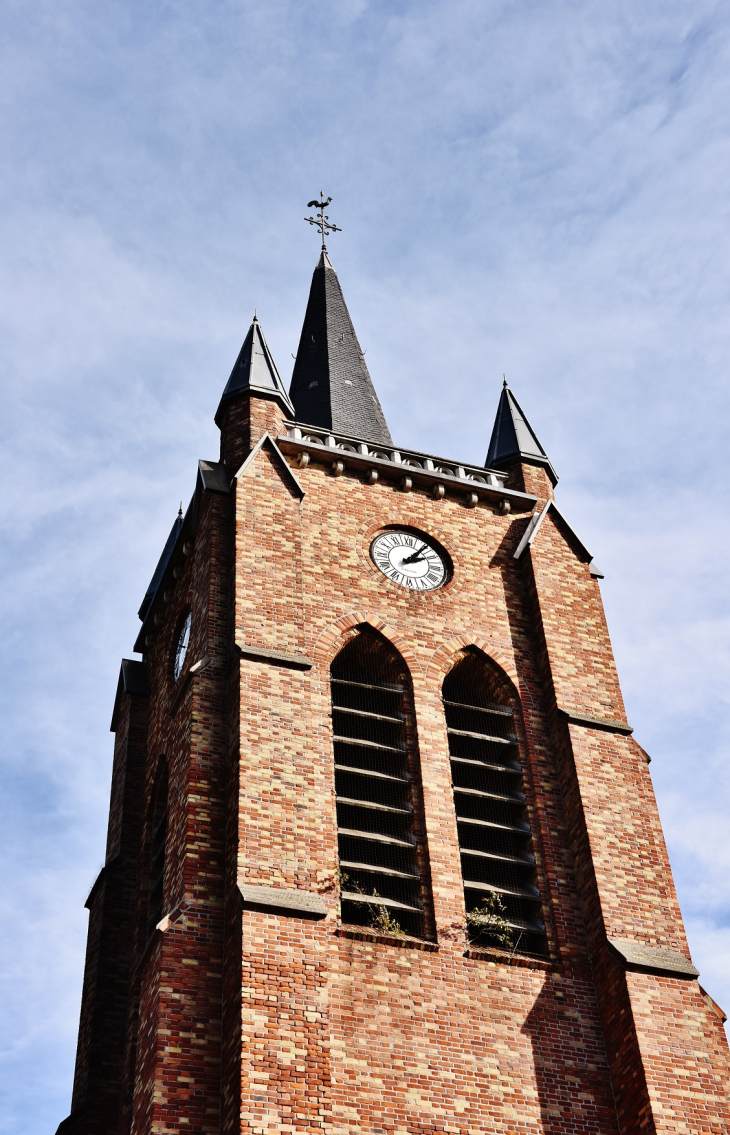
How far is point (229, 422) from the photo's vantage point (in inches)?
879

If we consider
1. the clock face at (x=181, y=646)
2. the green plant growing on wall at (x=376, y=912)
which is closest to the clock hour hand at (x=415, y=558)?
the clock face at (x=181, y=646)

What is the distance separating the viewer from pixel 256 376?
74.8 ft

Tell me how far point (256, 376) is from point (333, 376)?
4.45 metres

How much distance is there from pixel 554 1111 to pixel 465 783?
4.44 m

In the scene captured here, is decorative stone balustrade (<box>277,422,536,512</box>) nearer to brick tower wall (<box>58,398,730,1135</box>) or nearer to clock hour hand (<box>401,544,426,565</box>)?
brick tower wall (<box>58,398,730,1135</box>)

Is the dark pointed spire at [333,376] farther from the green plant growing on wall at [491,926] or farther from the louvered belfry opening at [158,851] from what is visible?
the green plant growing on wall at [491,926]

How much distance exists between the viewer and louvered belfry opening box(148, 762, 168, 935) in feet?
59.9

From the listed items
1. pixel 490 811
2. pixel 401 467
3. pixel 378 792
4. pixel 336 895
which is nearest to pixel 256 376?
pixel 401 467

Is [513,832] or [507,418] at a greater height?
[507,418]

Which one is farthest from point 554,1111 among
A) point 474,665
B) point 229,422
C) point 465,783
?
point 229,422

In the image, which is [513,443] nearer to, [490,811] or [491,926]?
[490,811]

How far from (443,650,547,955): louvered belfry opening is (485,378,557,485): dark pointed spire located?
4831mm

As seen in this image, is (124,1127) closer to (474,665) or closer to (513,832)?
(513,832)

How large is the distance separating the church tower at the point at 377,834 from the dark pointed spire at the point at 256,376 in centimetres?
7
